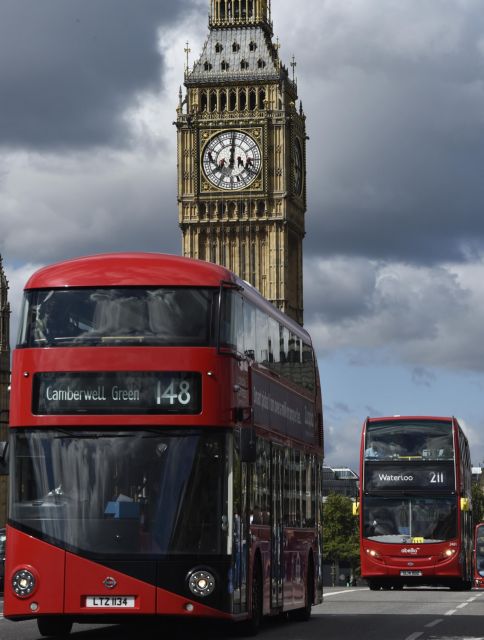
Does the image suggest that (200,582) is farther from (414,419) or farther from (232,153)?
(232,153)

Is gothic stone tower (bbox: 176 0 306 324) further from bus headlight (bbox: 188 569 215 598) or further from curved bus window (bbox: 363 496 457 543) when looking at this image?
bus headlight (bbox: 188 569 215 598)

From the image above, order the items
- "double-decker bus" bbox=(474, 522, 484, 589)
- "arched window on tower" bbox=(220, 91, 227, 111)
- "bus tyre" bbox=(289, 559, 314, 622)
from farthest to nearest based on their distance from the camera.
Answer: "arched window on tower" bbox=(220, 91, 227, 111)
"double-decker bus" bbox=(474, 522, 484, 589)
"bus tyre" bbox=(289, 559, 314, 622)

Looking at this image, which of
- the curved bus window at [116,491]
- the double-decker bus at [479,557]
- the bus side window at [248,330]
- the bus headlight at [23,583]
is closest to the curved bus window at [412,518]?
the bus side window at [248,330]

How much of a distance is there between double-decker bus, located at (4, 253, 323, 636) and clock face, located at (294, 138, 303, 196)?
9172 centimetres

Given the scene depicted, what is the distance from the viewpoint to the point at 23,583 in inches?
765

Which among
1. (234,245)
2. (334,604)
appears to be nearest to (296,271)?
(234,245)

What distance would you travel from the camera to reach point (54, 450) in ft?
63.9

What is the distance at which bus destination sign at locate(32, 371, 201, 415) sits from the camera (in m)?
19.4

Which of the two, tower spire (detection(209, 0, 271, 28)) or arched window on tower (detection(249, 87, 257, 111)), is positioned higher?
tower spire (detection(209, 0, 271, 28))

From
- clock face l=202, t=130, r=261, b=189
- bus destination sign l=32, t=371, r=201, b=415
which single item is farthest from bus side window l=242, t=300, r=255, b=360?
clock face l=202, t=130, r=261, b=189

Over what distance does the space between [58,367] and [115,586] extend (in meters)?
2.41

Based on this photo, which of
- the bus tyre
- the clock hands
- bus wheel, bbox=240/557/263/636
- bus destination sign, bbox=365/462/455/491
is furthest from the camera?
the clock hands

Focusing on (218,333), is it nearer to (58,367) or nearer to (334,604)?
(58,367)

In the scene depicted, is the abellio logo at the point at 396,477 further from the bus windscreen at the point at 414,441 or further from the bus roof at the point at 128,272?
the bus roof at the point at 128,272
